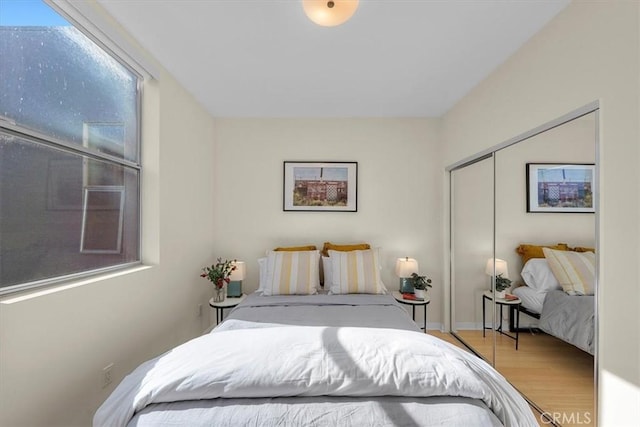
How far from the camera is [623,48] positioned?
122cm

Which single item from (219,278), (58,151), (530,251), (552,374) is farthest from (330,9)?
(552,374)

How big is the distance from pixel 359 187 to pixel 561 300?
1996mm

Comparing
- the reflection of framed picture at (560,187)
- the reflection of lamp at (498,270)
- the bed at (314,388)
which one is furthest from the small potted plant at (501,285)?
the bed at (314,388)

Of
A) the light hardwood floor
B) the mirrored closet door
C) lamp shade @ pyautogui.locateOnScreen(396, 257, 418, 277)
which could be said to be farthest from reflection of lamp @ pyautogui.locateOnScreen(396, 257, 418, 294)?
the light hardwood floor

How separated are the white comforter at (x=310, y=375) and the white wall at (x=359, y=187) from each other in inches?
75.1

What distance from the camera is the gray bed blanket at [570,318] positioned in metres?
1.39

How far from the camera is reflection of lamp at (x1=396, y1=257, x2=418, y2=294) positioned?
2809 mm

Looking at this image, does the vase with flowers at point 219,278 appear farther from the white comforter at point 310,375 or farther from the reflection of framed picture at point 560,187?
the reflection of framed picture at point 560,187

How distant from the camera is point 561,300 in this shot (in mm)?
1557

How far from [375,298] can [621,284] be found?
59.2 inches

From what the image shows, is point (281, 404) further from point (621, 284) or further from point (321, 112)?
point (321, 112)

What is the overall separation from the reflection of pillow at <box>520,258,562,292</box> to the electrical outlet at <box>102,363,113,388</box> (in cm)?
276

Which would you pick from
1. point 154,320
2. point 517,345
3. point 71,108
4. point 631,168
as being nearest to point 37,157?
point 71,108

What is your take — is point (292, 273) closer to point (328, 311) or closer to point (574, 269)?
point (328, 311)
